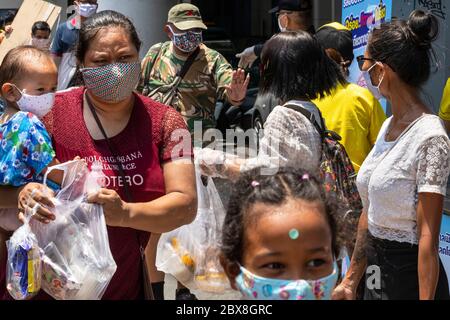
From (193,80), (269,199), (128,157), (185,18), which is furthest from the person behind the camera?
(185,18)

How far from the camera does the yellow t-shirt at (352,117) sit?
15.8 feet

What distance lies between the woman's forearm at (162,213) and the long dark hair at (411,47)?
1193mm

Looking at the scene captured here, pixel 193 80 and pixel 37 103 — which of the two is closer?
pixel 37 103

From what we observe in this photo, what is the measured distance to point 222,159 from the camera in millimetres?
3846

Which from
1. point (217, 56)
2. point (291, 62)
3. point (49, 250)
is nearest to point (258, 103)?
point (291, 62)

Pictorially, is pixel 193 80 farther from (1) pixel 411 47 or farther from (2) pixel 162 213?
(2) pixel 162 213

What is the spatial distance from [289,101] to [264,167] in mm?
845

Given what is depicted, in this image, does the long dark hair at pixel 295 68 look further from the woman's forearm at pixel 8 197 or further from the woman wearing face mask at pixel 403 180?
the woman's forearm at pixel 8 197

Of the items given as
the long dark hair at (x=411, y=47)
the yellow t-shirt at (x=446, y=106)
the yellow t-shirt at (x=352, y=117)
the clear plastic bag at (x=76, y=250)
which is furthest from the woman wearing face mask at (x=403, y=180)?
the yellow t-shirt at (x=446, y=106)

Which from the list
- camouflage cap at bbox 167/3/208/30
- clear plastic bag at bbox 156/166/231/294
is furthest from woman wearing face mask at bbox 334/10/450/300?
camouflage cap at bbox 167/3/208/30

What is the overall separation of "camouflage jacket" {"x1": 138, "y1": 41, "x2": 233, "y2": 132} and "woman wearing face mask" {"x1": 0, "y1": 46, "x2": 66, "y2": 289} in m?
3.05

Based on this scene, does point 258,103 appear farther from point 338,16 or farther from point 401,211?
point 338,16

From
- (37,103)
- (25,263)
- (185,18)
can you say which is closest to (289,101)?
(37,103)

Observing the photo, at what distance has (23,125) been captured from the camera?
309 centimetres
